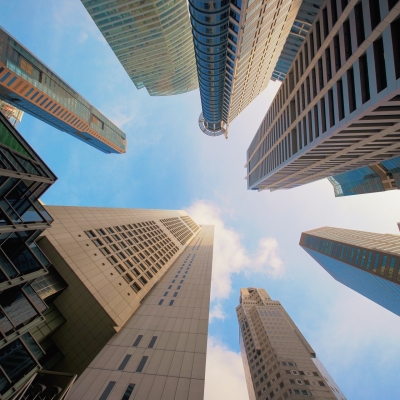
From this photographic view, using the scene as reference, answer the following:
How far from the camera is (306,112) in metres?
39.8

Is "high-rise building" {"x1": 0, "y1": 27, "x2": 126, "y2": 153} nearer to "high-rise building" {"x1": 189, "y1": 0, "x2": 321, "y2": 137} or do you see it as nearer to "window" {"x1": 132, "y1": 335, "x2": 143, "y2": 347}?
"high-rise building" {"x1": 189, "y1": 0, "x2": 321, "y2": 137}

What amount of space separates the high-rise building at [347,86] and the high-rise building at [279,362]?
206 feet

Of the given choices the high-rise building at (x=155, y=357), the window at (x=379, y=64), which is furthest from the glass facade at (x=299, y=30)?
the high-rise building at (x=155, y=357)

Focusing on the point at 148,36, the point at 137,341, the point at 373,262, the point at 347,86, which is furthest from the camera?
the point at 373,262

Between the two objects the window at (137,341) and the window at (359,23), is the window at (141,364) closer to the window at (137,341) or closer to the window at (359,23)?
the window at (137,341)

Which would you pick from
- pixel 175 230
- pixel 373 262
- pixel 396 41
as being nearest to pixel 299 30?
pixel 396 41

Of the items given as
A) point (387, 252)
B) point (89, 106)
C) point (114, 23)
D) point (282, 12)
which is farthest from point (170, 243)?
point (89, 106)

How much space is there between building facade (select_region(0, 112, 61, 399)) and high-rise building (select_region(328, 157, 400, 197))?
318 feet

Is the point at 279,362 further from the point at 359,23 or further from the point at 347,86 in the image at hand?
the point at 359,23

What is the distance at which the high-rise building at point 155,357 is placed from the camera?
725 inches

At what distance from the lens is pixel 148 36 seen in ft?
270

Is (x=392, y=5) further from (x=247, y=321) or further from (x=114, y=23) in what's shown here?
(x=247, y=321)

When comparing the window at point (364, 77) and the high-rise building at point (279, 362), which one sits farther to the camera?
the high-rise building at point (279, 362)

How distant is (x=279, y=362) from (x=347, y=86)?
8130cm
